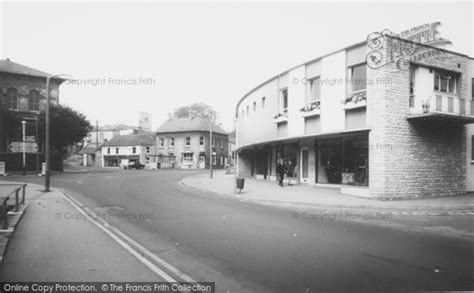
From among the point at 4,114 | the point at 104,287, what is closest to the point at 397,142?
the point at 104,287

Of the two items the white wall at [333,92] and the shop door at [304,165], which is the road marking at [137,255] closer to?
the white wall at [333,92]

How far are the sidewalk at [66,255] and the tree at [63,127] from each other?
100 feet

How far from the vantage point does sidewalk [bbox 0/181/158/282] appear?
485cm

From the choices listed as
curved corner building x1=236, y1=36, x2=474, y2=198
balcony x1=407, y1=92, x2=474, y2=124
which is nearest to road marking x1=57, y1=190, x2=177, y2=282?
curved corner building x1=236, y1=36, x2=474, y2=198

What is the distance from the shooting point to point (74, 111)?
38.6 metres

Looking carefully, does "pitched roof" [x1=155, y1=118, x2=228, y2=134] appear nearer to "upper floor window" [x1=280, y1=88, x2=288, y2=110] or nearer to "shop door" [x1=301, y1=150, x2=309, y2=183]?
"upper floor window" [x1=280, y1=88, x2=288, y2=110]

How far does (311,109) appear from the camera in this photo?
18.2 m

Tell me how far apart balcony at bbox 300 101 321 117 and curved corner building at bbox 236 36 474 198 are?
0.18 ft

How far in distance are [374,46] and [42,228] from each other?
14363 millimetres

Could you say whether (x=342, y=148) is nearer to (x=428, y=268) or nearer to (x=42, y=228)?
(x=428, y=268)

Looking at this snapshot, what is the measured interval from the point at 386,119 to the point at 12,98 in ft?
139

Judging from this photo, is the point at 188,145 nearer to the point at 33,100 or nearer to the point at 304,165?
the point at 33,100

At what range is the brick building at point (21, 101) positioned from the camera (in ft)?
118

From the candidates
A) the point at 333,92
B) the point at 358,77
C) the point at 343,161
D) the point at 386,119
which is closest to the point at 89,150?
the point at 343,161
